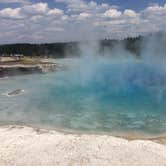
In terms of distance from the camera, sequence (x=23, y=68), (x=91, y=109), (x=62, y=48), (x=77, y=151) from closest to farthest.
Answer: (x=77, y=151) < (x=91, y=109) < (x=23, y=68) < (x=62, y=48)

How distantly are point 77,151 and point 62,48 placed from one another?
134 meters

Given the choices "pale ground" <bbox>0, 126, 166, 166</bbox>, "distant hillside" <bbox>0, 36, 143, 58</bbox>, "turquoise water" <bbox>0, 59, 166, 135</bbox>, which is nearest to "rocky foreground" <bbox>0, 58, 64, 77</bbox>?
"turquoise water" <bbox>0, 59, 166, 135</bbox>

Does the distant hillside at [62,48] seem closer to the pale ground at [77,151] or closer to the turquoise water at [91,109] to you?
the turquoise water at [91,109]

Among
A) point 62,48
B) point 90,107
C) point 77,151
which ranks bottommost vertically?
point 90,107

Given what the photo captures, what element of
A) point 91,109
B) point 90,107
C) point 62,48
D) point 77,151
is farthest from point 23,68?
point 62,48

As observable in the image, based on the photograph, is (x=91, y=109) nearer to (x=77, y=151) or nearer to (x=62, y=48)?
(x=77, y=151)

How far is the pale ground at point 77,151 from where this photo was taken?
17016mm

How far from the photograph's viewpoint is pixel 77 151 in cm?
1819

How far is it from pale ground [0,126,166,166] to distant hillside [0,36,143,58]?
106 m

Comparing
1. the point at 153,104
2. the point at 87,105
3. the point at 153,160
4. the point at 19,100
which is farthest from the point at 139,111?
the point at 19,100

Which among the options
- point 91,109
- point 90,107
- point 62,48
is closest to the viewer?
point 91,109

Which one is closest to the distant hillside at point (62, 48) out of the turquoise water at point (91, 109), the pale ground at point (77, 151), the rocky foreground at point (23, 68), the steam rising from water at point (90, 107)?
the rocky foreground at point (23, 68)

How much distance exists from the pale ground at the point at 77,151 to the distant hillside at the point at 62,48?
347ft

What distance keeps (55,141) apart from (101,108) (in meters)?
13.9
